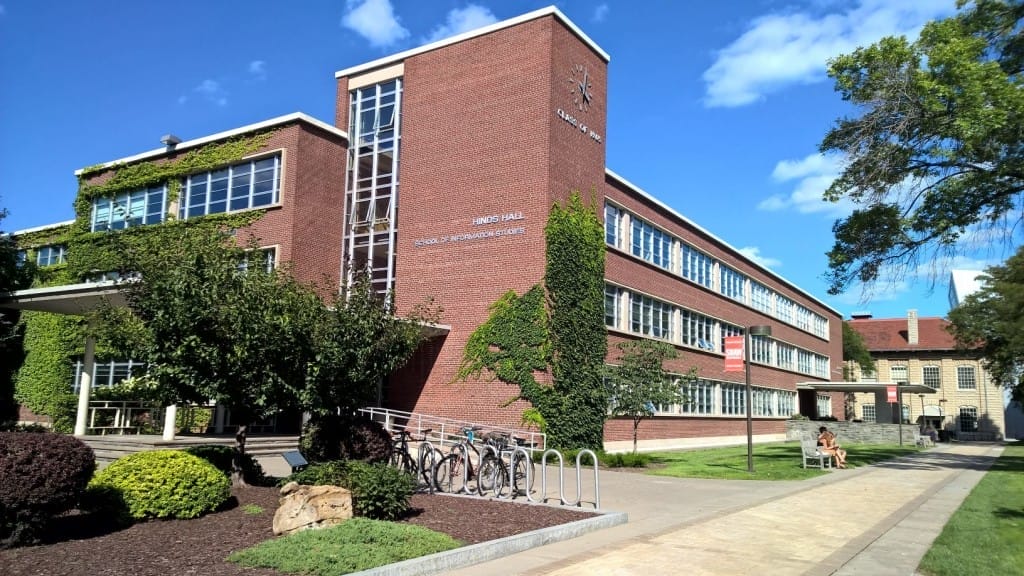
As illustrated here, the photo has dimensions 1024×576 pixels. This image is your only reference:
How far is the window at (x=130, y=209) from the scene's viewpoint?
3120 cm

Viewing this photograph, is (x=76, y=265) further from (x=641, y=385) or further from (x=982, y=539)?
(x=982, y=539)

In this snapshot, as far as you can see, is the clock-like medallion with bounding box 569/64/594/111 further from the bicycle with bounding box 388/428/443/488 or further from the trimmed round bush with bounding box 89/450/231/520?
the trimmed round bush with bounding box 89/450/231/520

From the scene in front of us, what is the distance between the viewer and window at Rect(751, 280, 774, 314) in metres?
49.4

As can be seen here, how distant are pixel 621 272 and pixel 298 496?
883 inches

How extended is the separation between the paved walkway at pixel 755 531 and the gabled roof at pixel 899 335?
6362 cm

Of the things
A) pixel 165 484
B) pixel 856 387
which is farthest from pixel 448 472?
pixel 856 387

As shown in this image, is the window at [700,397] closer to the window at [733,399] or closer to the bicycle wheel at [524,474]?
the window at [733,399]

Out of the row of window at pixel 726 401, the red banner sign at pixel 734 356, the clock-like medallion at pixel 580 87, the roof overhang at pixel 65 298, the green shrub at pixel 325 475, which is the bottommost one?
the green shrub at pixel 325 475

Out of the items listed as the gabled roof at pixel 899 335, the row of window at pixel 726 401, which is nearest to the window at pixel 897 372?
the gabled roof at pixel 899 335

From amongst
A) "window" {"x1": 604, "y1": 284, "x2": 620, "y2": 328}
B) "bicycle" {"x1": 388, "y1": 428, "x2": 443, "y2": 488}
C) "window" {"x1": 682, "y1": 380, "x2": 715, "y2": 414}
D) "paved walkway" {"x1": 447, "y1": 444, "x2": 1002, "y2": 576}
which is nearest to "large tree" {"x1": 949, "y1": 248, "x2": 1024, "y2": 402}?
"window" {"x1": 682, "y1": 380, "x2": 715, "y2": 414}

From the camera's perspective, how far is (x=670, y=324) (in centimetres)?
3541

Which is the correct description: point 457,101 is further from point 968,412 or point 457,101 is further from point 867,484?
point 968,412

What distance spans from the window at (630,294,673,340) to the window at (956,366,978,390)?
1954 inches

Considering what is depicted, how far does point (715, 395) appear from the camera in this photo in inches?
1571
